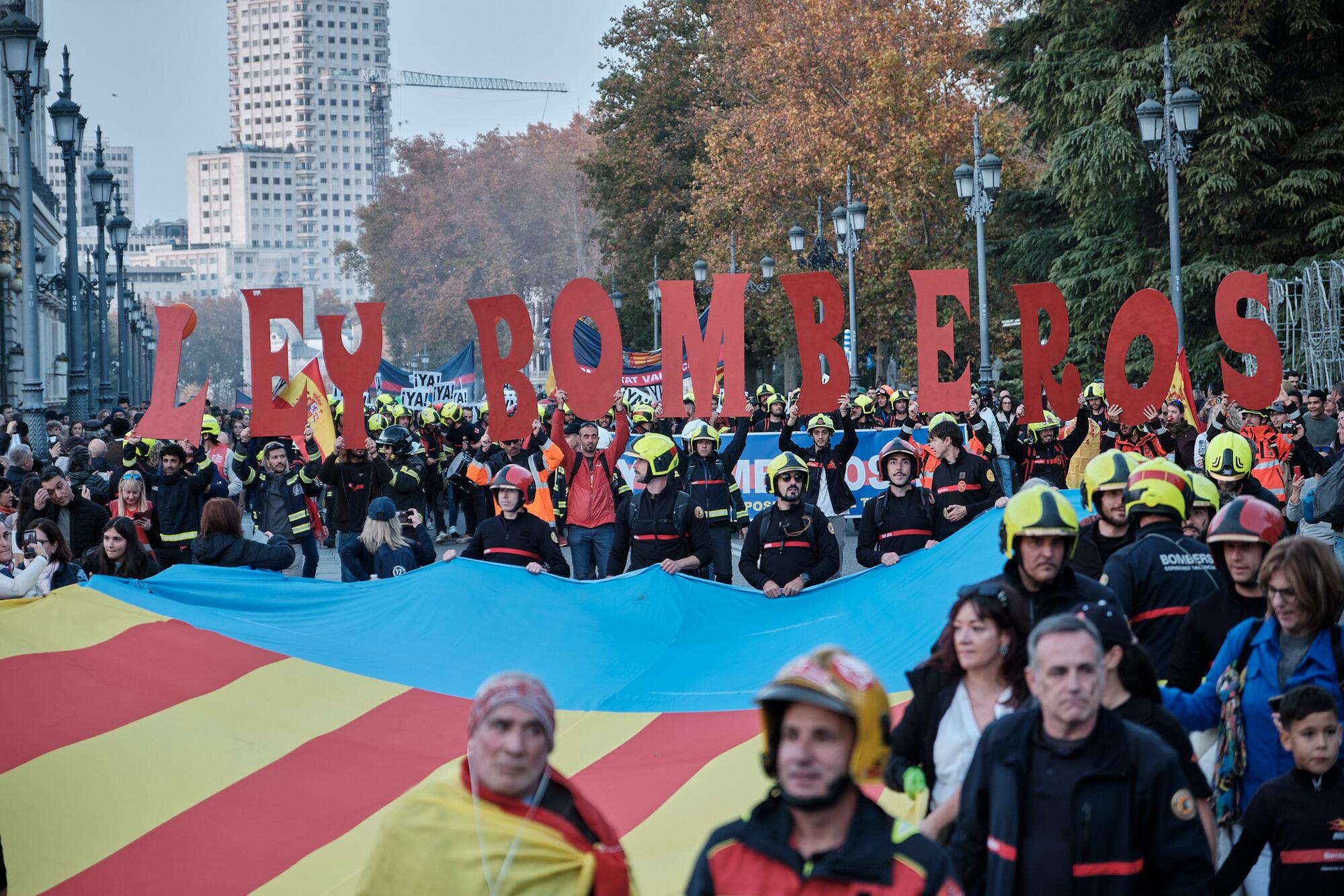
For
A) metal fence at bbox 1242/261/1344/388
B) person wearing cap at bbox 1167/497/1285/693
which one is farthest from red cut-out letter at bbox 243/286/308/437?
metal fence at bbox 1242/261/1344/388

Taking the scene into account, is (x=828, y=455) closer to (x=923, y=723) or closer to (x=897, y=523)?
(x=897, y=523)

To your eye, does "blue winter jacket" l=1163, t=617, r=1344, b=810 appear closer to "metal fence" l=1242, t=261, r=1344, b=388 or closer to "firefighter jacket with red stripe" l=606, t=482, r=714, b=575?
"firefighter jacket with red stripe" l=606, t=482, r=714, b=575

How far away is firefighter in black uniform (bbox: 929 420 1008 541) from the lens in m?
11.7

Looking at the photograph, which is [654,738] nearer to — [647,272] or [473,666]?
[473,666]

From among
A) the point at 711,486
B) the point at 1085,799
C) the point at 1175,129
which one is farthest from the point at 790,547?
the point at 1175,129

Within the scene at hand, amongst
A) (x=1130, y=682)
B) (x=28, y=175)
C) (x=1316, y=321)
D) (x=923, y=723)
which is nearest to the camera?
(x=1130, y=682)

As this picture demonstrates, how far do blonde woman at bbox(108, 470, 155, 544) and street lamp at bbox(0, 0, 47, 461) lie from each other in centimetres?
829

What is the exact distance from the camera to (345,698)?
8594 mm

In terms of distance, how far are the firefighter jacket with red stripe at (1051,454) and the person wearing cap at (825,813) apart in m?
13.5

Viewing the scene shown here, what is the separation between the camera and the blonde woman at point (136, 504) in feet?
39.1

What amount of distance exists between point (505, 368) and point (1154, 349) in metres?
5.73

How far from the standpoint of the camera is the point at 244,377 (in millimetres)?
156500

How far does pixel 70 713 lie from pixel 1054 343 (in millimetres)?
9877

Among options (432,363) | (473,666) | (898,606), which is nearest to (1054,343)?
(898,606)
